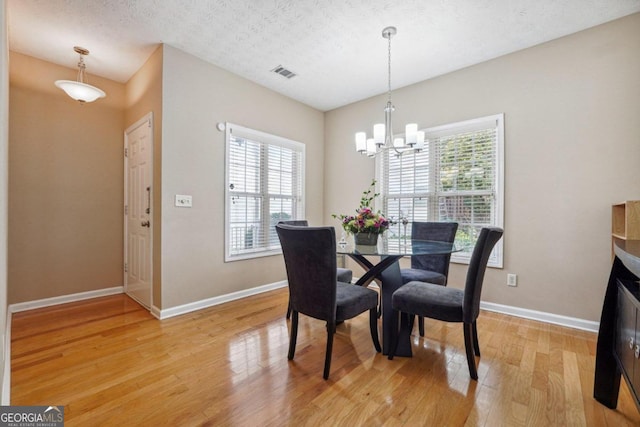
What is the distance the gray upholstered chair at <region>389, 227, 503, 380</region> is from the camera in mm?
1770

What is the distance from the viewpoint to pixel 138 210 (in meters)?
3.29

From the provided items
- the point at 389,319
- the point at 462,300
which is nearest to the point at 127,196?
the point at 389,319

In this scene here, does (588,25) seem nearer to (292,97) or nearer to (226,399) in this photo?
(292,97)

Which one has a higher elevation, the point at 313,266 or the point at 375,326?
the point at 313,266

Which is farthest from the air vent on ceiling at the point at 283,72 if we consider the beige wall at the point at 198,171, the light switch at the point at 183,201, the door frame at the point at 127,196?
the light switch at the point at 183,201

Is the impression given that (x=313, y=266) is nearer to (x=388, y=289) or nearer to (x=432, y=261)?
(x=388, y=289)

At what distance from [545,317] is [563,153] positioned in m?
1.59

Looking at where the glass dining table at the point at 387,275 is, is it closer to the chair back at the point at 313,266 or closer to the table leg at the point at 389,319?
the table leg at the point at 389,319

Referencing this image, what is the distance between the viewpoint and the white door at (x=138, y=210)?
3020 mm

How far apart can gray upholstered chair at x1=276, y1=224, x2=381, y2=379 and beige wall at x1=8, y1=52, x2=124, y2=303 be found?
2905mm

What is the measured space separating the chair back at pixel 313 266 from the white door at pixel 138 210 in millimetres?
1858

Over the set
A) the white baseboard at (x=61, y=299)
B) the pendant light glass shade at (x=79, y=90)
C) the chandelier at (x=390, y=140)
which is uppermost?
the pendant light glass shade at (x=79, y=90)

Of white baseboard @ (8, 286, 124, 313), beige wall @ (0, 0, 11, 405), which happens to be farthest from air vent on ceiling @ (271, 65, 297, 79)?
white baseboard @ (8, 286, 124, 313)

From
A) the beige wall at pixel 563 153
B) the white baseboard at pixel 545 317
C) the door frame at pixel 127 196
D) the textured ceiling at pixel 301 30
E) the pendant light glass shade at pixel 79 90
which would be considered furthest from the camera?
the door frame at pixel 127 196
